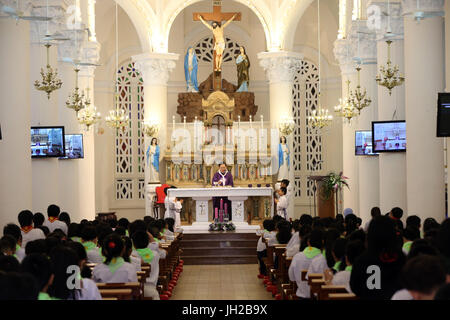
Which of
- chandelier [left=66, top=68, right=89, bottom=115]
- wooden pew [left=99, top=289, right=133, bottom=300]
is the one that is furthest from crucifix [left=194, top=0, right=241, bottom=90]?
wooden pew [left=99, top=289, right=133, bottom=300]

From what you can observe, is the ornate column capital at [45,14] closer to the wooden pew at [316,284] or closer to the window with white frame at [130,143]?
the wooden pew at [316,284]

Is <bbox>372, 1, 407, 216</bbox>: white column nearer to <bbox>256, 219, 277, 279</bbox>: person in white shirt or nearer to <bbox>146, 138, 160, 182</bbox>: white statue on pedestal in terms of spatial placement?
<bbox>256, 219, 277, 279</bbox>: person in white shirt

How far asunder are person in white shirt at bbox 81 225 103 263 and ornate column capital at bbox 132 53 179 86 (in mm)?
17134

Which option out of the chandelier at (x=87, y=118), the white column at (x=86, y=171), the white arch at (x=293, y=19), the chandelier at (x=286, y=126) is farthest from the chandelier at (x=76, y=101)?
the white arch at (x=293, y=19)

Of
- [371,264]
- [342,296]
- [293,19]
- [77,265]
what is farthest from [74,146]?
[371,264]

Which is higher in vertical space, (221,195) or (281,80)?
(281,80)

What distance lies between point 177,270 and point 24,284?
12.2 m

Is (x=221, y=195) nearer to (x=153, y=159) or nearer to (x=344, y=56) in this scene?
(x=153, y=159)

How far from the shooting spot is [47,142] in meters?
16.5

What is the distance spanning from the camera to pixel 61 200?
837 inches

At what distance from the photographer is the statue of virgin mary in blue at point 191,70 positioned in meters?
28.6

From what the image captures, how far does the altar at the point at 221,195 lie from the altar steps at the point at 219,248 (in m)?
1.53

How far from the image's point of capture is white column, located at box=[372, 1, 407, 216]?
17.4m

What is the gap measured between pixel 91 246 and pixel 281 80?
692 inches
